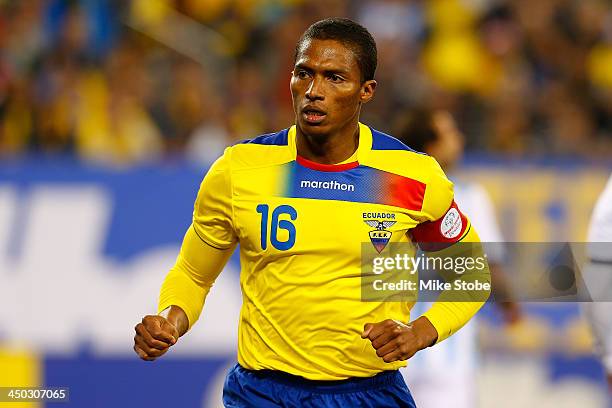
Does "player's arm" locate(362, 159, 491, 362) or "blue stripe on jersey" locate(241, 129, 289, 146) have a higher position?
"blue stripe on jersey" locate(241, 129, 289, 146)

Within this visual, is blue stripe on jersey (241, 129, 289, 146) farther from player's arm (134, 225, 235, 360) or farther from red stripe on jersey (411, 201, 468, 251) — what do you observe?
red stripe on jersey (411, 201, 468, 251)

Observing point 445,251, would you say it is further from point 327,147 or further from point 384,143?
point 327,147

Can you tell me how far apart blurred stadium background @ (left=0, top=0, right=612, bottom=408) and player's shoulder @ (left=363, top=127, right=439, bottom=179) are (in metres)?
3.63

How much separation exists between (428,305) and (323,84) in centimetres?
244

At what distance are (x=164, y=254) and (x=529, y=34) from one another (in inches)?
202

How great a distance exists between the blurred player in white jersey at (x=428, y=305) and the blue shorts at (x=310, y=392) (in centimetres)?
204

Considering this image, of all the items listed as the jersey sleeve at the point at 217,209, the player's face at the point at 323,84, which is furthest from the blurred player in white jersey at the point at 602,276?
the jersey sleeve at the point at 217,209

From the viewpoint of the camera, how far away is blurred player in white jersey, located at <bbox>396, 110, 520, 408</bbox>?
6.53m

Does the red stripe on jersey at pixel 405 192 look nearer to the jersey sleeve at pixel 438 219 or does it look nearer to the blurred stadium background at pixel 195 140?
the jersey sleeve at pixel 438 219

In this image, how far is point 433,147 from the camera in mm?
6516

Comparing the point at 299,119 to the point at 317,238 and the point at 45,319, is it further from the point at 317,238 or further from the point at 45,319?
the point at 45,319

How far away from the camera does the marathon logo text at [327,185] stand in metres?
4.41

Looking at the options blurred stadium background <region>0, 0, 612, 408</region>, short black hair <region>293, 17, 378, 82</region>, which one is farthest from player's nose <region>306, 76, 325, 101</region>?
blurred stadium background <region>0, 0, 612, 408</region>

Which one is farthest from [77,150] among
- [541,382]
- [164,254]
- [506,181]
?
[541,382]
